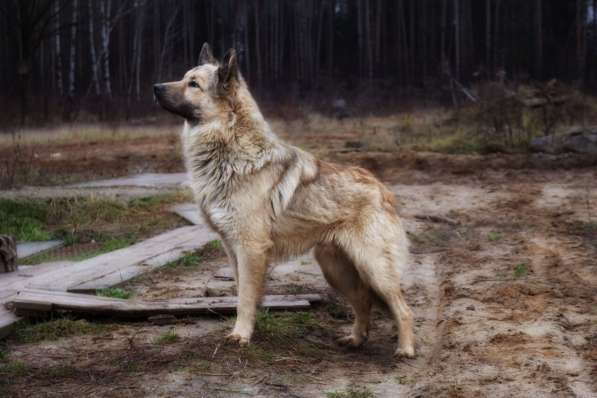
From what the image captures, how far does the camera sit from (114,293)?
266 inches

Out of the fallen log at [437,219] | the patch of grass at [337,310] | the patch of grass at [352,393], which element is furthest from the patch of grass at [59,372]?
the fallen log at [437,219]

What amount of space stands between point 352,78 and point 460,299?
35193 millimetres

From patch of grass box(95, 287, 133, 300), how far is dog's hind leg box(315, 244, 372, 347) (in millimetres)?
1970

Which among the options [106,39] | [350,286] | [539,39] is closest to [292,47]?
[539,39]

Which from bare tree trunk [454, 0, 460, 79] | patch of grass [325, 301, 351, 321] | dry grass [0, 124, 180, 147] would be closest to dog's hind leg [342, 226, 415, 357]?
patch of grass [325, 301, 351, 321]

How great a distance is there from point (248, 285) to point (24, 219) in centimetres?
636

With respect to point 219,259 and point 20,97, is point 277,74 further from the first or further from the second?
point 219,259

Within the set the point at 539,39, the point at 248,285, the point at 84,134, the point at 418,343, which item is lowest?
the point at 418,343

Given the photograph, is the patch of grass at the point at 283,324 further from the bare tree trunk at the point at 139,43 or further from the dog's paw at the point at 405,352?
the bare tree trunk at the point at 139,43

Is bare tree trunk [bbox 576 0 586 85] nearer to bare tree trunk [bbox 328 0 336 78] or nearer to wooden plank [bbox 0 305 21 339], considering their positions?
bare tree trunk [bbox 328 0 336 78]

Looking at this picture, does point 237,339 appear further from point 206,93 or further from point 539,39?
point 539,39

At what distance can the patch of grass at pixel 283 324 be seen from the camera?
5633mm

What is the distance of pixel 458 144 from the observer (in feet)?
61.1

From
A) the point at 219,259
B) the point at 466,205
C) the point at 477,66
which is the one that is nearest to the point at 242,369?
the point at 219,259
